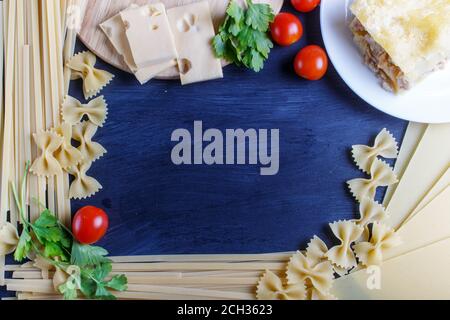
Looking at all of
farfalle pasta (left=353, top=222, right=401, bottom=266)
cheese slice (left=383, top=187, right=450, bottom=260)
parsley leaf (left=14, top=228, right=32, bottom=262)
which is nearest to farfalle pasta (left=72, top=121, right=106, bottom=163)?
parsley leaf (left=14, top=228, right=32, bottom=262)

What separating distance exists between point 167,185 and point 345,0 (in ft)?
3.22

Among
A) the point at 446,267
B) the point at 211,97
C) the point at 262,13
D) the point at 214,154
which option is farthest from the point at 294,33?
the point at 446,267

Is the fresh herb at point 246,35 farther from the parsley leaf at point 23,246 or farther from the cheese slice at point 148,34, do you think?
the parsley leaf at point 23,246

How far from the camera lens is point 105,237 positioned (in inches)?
77.5

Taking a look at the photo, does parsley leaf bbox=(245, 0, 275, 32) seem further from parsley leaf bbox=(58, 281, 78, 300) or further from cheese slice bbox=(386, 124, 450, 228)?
parsley leaf bbox=(58, 281, 78, 300)

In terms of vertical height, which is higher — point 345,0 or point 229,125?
point 345,0

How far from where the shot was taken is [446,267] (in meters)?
1.90

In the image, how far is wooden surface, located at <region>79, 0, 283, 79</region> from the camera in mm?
1943

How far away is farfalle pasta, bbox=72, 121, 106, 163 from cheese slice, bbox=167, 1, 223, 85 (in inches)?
16.2

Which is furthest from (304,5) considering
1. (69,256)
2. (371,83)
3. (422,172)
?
(69,256)

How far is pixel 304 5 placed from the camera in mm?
1935

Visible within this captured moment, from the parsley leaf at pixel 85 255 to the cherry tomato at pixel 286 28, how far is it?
1.07 m

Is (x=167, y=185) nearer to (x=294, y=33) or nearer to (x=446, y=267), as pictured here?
(x=294, y=33)
